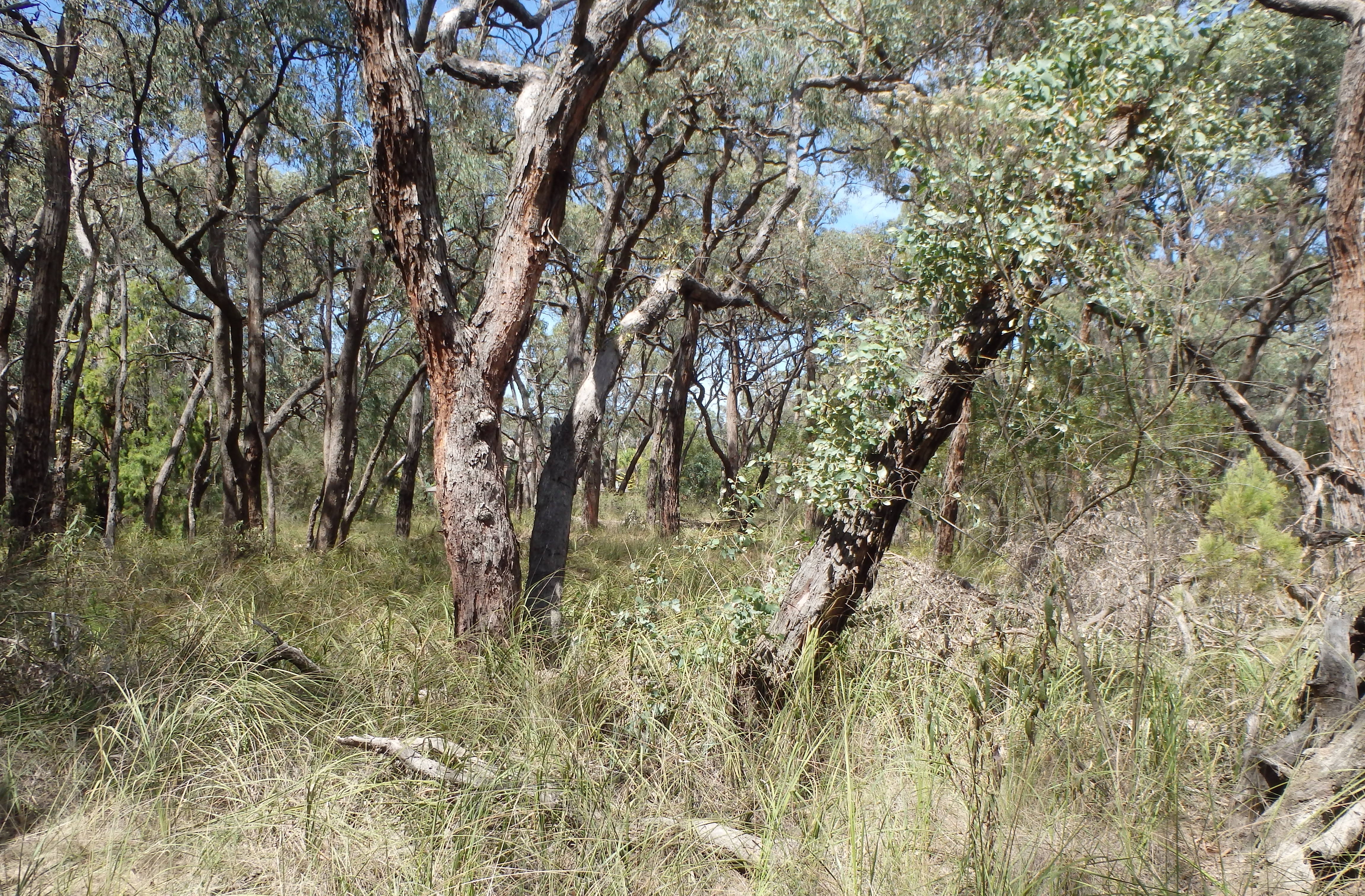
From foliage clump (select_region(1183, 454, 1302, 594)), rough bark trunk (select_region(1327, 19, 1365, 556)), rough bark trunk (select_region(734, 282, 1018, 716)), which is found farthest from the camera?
rough bark trunk (select_region(1327, 19, 1365, 556))

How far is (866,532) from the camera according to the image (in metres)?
3.45

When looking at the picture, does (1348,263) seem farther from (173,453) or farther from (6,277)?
(173,453)

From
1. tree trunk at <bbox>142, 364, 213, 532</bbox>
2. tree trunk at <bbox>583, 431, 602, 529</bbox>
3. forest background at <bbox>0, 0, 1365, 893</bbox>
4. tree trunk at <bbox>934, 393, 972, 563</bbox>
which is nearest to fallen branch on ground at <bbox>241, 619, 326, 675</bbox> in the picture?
forest background at <bbox>0, 0, 1365, 893</bbox>

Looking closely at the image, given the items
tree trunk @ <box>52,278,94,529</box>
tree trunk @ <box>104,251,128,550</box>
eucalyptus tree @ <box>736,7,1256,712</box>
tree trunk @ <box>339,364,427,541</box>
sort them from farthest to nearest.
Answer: tree trunk @ <box>339,364,427,541</box>
tree trunk @ <box>104,251,128,550</box>
tree trunk @ <box>52,278,94,529</box>
eucalyptus tree @ <box>736,7,1256,712</box>

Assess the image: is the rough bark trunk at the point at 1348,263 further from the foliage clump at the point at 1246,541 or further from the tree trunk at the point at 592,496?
the tree trunk at the point at 592,496

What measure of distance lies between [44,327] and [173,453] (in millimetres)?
5939

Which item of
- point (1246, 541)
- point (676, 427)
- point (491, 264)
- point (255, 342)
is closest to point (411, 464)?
point (255, 342)

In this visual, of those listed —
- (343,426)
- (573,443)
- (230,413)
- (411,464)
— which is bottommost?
(411,464)

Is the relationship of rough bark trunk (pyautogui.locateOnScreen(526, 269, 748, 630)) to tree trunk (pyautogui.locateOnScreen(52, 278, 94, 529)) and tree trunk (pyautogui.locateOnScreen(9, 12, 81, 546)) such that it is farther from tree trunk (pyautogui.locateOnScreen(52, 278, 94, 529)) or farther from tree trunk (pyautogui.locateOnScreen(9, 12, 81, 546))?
tree trunk (pyautogui.locateOnScreen(52, 278, 94, 529))

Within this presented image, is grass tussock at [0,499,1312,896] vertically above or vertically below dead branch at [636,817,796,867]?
above

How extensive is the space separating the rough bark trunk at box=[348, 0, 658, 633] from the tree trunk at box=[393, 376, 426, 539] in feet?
24.9

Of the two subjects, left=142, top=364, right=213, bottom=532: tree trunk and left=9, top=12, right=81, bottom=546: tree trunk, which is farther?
left=142, top=364, right=213, bottom=532: tree trunk

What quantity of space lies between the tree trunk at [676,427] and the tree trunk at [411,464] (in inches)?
158

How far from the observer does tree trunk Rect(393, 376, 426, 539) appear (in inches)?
452
